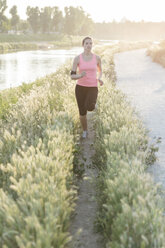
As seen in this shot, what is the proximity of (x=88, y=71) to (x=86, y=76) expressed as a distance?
0.32 feet

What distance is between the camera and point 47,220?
2.45 metres

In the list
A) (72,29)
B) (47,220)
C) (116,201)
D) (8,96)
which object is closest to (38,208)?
(47,220)

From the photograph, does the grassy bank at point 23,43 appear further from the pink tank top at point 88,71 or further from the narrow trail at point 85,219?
the narrow trail at point 85,219

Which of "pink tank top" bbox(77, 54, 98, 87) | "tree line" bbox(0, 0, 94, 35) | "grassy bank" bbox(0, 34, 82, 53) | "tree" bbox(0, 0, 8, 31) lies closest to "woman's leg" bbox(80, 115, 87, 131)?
"pink tank top" bbox(77, 54, 98, 87)

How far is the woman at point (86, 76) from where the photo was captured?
560 cm

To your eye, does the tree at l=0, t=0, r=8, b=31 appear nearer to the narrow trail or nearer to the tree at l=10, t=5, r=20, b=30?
the tree at l=10, t=5, r=20, b=30

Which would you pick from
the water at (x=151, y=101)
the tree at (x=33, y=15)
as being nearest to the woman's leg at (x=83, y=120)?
the water at (x=151, y=101)

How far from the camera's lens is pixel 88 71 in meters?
5.76

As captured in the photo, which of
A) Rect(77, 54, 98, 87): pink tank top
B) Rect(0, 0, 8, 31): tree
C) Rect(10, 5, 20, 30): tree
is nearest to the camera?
Rect(77, 54, 98, 87): pink tank top

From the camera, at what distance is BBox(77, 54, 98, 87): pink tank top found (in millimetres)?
5691

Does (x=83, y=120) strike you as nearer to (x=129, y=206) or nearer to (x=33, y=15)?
(x=129, y=206)

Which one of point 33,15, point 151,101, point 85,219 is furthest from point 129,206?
point 33,15

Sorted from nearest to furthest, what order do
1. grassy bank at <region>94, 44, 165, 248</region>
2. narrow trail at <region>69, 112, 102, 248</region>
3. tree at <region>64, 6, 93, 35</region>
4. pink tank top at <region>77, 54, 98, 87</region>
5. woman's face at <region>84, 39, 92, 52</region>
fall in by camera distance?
grassy bank at <region>94, 44, 165, 248</region>, narrow trail at <region>69, 112, 102, 248</region>, woman's face at <region>84, 39, 92, 52</region>, pink tank top at <region>77, 54, 98, 87</region>, tree at <region>64, 6, 93, 35</region>

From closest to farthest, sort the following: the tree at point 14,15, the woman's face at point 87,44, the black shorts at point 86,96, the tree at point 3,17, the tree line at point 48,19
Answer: the woman's face at point 87,44 < the black shorts at point 86,96 < the tree at point 3,17 < the tree at point 14,15 < the tree line at point 48,19
